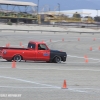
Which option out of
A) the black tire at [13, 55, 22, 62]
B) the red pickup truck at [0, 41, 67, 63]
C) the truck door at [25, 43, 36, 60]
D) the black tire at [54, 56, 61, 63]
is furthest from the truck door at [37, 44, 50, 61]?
the black tire at [13, 55, 22, 62]

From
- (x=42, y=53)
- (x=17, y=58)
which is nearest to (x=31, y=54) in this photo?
(x=42, y=53)

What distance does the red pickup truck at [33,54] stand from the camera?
2694cm

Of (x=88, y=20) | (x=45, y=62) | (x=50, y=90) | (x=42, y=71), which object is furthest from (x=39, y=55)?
(x=88, y=20)

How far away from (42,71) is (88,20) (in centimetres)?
10029

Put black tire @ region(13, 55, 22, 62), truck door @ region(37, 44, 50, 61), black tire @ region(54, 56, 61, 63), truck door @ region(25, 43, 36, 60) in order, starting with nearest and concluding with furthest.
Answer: black tire @ region(13, 55, 22, 62) < truck door @ region(25, 43, 36, 60) < truck door @ region(37, 44, 50, 61) < black tire @ region(54, 56, 61, 63)

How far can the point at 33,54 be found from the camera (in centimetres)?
2775

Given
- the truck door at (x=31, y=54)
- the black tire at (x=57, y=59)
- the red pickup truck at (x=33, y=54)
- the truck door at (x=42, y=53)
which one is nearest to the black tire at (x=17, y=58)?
the red pickup truck at (x=33, y=54)

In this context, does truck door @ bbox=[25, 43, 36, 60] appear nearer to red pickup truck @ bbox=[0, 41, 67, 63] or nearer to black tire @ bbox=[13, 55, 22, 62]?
red pickup truck @ bbox=[0, 41, 67, 63]

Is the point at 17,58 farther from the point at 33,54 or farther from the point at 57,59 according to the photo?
the point at 57,59

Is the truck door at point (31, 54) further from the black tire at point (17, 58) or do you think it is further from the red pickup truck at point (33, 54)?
the black tire at point (17, 58)

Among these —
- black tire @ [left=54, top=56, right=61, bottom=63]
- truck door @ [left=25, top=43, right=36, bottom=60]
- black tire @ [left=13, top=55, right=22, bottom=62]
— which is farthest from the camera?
black tire @ [left=54, top=56, right=61, bottom=63]

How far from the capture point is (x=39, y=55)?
1102 inches

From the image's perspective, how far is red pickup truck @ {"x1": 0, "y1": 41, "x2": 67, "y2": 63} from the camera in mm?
26938

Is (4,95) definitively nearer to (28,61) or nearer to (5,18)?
(28,61)
